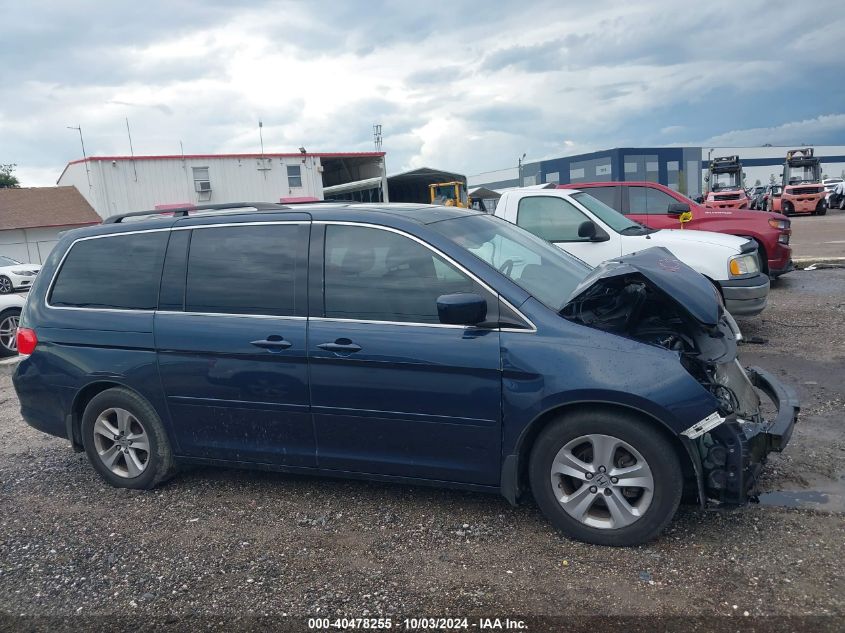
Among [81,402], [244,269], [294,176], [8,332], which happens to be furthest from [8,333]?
[294,176]

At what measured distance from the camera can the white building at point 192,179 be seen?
98.4 ft

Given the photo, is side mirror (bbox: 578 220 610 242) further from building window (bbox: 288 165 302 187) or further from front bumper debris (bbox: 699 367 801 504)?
building window (bbox: 288 165 302 187)

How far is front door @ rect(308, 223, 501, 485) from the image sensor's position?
365 centimetres

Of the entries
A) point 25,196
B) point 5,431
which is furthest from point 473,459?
point 25,196

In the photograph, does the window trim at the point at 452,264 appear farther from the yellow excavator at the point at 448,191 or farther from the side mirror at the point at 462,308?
the yellow excavator at the point at 448,191

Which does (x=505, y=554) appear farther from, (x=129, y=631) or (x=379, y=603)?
(x=129, y=631)

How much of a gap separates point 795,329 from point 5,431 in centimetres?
862

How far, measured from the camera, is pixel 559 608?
308cm

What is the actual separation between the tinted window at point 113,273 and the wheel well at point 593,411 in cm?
256

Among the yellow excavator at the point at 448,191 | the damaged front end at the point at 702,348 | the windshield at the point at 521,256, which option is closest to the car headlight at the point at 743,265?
the windshield at the point at 521,256

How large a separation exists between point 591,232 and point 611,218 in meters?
0.72

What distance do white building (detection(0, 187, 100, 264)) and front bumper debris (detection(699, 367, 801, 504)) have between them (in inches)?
1219

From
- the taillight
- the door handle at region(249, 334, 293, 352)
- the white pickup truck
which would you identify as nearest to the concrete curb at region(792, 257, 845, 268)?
the white pickup truck

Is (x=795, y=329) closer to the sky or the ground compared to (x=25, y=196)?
closer to the ground
